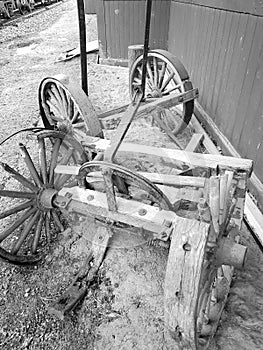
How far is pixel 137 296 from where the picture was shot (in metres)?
2.47

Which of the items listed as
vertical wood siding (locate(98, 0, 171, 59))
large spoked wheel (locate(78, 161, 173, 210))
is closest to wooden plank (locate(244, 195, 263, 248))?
large spoked wheel (locate(78, 161, 173, 210))

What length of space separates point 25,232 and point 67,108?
4.95 ft

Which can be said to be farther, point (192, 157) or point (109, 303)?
point (192, 157)

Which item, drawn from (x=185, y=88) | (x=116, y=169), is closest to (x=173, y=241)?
(x=116, y=169)

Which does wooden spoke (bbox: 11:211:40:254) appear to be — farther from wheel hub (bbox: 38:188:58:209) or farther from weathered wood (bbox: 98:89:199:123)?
weathered wood (bbox: 98:89:199:123)

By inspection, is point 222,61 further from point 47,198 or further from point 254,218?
point 47,198

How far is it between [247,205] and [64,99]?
217cm

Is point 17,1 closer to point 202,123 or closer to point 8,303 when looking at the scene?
point 202,123

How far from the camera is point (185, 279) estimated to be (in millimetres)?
1454

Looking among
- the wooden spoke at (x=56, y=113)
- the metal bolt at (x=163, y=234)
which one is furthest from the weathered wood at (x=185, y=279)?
the wooden spoke at (x=56, y=113)

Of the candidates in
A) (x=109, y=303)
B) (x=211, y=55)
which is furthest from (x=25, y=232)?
(x=211, y=55)

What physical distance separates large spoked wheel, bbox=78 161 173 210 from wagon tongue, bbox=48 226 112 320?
1.23ft

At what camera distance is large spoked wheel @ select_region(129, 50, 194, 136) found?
3.98 m

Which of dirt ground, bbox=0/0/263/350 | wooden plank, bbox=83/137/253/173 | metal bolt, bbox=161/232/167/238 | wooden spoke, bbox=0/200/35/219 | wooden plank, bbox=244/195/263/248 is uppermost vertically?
wooden plank, bbox=83/137/253/173
